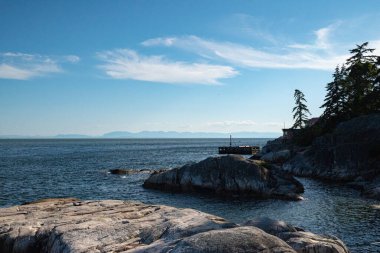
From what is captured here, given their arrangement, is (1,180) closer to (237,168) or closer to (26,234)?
(237,168)

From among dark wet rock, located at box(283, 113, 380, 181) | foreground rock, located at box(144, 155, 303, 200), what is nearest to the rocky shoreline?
dark wet rock, located at box(283, 113, 380, 181)

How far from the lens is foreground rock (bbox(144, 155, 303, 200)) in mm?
35719

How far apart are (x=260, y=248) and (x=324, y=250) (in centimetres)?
440

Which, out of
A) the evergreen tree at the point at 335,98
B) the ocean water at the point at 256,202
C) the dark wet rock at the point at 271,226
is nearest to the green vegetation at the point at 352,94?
the evergreen tree at the point at 335,98

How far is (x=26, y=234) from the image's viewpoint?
640 inches

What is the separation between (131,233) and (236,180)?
23.6 m

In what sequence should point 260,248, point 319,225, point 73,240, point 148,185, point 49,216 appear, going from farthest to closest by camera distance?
point 148,185 < point 319,225 < point 49,216 < point 73,240 < point 260,248

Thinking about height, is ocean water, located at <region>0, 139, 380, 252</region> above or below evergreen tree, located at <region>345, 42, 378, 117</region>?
below

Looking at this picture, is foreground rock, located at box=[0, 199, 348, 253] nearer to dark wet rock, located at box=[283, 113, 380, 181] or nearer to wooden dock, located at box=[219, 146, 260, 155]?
dark wet rock, located at box=[283, 113, 380, 181]

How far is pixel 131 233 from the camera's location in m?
14.4

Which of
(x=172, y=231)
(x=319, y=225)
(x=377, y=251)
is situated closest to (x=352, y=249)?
(x=377, y=251)

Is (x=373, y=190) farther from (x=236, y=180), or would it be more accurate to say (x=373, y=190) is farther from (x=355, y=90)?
(x=355, y=90)

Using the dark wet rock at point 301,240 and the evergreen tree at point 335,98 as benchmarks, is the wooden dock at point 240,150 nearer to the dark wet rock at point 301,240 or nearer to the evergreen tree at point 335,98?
the evergreen tree at point 335,98

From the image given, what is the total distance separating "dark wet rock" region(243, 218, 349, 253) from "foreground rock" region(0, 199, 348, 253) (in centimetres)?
3
